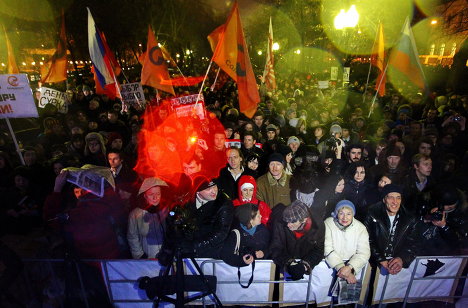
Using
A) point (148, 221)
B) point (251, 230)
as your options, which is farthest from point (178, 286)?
point (251, 230)

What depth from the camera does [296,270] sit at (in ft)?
10.6

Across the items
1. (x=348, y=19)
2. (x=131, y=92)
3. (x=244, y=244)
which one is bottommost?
(x=244, y=244)

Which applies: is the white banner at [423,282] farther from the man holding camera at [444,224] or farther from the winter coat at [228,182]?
the winter coat at [228,182]

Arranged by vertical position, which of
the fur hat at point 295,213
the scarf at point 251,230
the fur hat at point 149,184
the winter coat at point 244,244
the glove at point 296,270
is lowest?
the glove at point 296,270

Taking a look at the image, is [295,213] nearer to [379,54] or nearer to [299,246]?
[299,246]

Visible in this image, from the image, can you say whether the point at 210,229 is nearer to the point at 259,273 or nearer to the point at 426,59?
the point at 259,273

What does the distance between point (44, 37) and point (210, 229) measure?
29503 millimetres

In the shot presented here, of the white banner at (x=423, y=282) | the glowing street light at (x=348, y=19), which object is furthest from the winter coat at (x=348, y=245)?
the glowing street light at (x=348, y=19)

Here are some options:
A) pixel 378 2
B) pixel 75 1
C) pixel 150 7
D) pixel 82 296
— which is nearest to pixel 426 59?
pixel 378 2

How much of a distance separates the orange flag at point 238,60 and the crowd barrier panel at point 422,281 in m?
3.55

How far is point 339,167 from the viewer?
5086 millimetres

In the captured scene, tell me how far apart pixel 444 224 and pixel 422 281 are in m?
0.78

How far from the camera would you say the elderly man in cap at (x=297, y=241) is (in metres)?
3.28

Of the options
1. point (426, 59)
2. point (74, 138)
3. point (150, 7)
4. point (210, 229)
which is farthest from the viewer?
point (426, 59)
